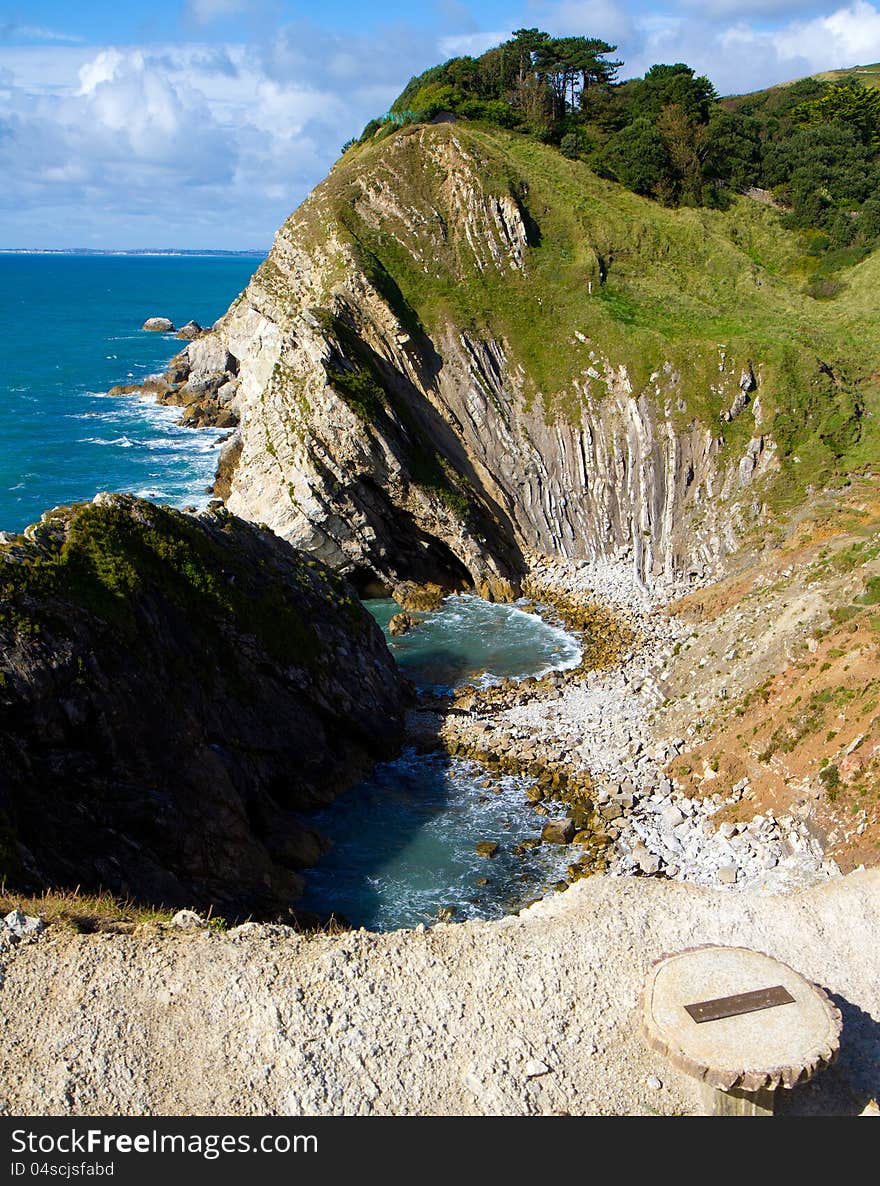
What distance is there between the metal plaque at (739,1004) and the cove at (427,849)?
11229mm

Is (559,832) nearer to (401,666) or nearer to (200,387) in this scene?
(401,666)

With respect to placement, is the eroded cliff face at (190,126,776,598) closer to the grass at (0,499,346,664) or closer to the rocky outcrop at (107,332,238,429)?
the grass at (0,499,346,664)

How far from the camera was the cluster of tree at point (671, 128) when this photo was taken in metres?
73.1

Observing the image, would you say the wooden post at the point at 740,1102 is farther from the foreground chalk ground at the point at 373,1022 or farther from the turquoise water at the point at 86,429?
the turquoise water at the point at 86,429

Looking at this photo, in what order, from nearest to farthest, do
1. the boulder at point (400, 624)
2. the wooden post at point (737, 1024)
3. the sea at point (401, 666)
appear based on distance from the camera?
the wooden post at point (737, 1024) → the sea at point (401, 666) → the boulder at point (400, 624)

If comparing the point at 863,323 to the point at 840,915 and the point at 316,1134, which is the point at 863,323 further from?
the point at 316,1134

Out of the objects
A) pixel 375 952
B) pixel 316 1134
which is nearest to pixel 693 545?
pixel 375 952

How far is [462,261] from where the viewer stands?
61.1m

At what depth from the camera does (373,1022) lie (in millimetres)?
16281

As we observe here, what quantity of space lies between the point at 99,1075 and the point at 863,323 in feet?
207

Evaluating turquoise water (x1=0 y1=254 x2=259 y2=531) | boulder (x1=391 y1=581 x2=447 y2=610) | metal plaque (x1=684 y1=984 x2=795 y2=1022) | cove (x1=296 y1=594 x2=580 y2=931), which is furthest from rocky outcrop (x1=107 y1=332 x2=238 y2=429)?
metal plaque (x1=684 y1=984 x2=795 y2=1022)

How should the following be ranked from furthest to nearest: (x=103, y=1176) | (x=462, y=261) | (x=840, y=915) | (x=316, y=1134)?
1. (x=462, y=261)
2. (x=840, y=915)
3. (x=316, y=1134)
4. (x=103, y=1176)

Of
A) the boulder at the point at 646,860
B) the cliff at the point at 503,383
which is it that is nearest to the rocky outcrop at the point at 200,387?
the cliff at the point at 503,383

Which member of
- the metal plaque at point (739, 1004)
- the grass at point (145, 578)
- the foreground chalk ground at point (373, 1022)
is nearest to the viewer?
the foreground chalk ground at point (373, 1022)
